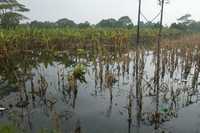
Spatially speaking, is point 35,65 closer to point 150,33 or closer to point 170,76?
point 170,76

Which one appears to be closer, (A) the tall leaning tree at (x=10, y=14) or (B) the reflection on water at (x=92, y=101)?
(B) the reflection on water at (x=92, y=101)

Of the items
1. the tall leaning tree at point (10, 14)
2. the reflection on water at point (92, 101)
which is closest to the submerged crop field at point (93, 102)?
the reflection on water at point (92, 101)

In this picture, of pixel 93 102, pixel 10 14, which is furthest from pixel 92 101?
pixel 10 14

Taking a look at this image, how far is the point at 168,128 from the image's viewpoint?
6848 mm

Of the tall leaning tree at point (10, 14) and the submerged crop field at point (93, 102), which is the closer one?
the submerged crop field at point (93, 102)

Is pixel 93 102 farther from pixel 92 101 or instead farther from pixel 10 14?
pixel 10 14

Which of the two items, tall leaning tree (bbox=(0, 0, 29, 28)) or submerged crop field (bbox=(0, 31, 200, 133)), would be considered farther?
tall leaning tree (bbox=(0, 0, 29, 28))

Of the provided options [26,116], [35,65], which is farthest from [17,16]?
[26,116]

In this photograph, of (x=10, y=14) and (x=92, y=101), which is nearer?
(x=92, y=101)

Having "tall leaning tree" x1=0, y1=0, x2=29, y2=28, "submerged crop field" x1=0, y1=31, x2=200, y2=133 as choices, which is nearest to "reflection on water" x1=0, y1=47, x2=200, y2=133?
"submerged crop field" x1=0, y1=31, x2=200, y2=133

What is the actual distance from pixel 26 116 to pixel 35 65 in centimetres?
669

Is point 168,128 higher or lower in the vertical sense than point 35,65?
lower

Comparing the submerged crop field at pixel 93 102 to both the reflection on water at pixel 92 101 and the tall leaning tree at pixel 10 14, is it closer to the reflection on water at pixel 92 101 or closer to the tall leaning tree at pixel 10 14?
the reflection on water at pixel 92 101

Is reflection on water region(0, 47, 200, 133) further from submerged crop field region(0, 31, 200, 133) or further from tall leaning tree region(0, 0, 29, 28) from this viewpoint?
tall leaning tree region(0, 0, 29, 28)
